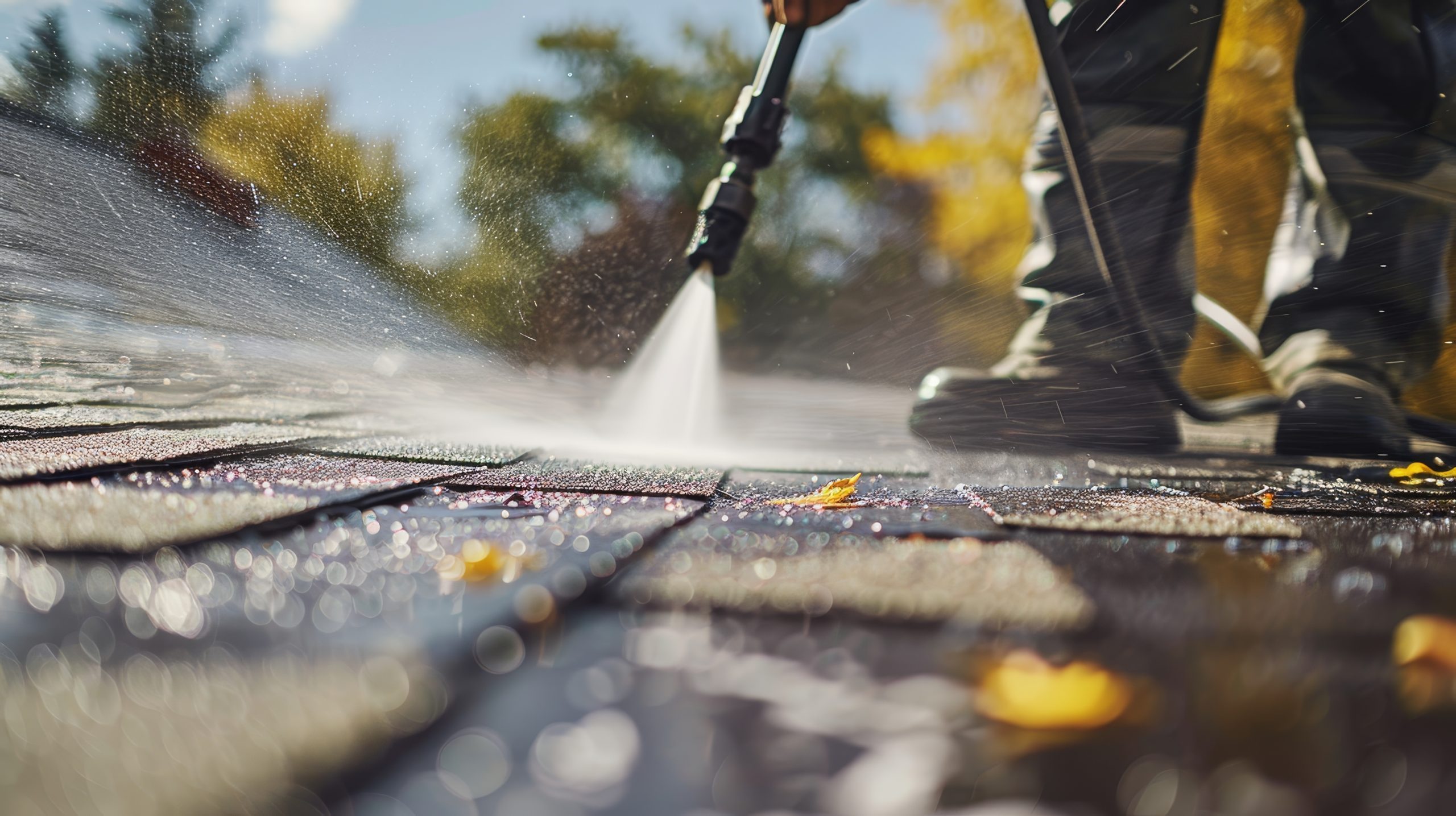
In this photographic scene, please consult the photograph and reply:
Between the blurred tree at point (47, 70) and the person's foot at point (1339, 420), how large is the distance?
4.38m

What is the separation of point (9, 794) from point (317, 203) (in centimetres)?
392

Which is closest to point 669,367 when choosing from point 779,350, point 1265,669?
point 1265,669

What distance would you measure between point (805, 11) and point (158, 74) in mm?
3557

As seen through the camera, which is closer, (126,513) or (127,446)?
(126,513)

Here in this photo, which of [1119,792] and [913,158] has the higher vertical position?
[913,158]

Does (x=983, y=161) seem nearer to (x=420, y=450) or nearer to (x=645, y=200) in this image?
(x=645, y=200)

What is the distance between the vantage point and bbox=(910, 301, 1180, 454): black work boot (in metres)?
2.13

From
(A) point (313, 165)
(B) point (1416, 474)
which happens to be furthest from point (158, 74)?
(B) point (1416, 474)

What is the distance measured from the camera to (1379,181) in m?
2.19

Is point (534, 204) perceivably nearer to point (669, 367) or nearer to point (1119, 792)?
point (669, 367)

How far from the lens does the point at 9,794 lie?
330 millimetres

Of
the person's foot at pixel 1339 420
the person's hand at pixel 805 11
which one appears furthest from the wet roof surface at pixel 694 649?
the person's hand at pixel 805 11

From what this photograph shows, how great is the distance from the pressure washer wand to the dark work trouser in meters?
0.88

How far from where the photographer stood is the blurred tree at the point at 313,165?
12.0ft
